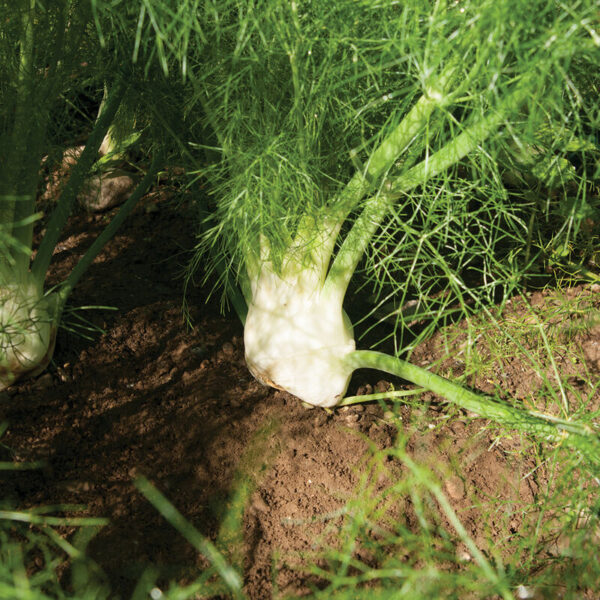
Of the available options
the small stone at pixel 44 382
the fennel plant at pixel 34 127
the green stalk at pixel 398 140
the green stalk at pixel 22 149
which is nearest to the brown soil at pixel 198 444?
the small stone at pixel 44 382

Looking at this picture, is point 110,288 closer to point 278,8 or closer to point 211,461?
point 211,461

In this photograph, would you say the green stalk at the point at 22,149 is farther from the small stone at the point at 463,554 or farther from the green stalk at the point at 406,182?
the small stone at the point at 463,554

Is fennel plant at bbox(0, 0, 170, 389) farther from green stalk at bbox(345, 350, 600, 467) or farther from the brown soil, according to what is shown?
green stalk at bbox(345, 350, 600, 467)

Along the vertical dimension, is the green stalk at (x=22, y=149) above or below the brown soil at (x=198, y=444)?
above

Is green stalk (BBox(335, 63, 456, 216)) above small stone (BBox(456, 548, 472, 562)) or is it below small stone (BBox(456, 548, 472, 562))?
above

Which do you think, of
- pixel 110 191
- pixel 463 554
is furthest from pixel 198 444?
pixel 110 191

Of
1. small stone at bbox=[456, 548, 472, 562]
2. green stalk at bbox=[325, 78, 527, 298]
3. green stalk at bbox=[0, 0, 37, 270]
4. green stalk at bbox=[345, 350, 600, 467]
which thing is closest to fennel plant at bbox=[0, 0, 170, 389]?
green stalk at bbox=[0, 0, 37, 270]
